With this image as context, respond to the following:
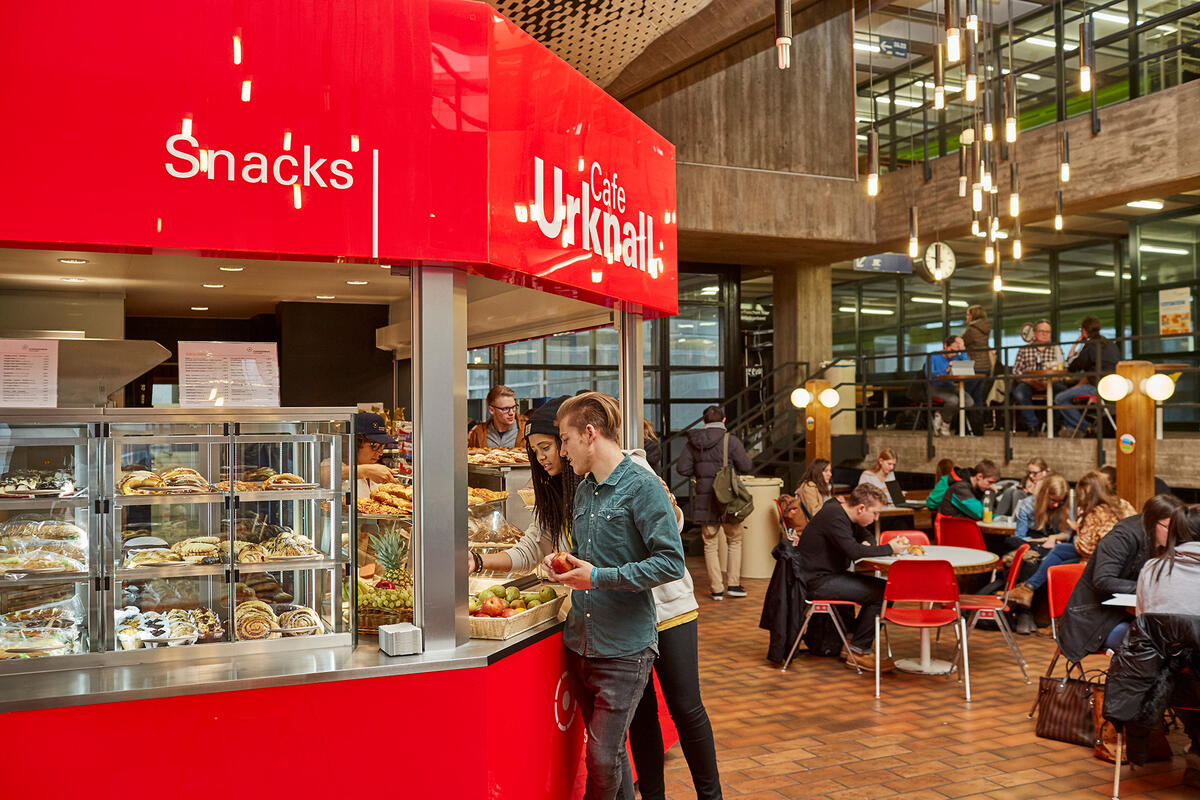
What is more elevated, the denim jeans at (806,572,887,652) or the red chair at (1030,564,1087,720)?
the red chair at (1030,564,1087,720)

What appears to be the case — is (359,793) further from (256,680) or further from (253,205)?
(253,205)

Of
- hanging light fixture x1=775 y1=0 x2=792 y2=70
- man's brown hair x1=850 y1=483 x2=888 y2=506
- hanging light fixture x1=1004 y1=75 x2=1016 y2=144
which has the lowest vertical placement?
man's brown hair x1=850 y1=483 x2=888 y2=506

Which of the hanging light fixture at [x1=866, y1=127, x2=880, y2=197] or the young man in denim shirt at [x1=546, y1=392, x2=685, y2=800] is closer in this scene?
the young man in denim shirt at [x1=546, y1=392, x2=685, y2=800]

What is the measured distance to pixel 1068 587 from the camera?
18.4 ft

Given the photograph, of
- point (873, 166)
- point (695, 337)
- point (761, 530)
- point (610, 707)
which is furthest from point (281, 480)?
point (695, 337)

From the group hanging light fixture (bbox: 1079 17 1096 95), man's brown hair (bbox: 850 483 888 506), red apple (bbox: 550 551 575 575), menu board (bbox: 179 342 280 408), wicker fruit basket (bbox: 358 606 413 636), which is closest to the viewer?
red apple (bbox: 550 551 575 575)

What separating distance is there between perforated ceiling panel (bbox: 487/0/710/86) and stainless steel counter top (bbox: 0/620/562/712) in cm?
378

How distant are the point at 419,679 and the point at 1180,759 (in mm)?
4052

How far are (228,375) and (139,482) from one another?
469 mm

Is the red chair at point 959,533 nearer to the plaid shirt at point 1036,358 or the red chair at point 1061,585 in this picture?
the red chair at point 1061,585

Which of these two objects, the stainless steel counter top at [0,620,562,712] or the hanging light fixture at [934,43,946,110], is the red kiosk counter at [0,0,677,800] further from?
the hanging light fixture at [934,43,946,110]

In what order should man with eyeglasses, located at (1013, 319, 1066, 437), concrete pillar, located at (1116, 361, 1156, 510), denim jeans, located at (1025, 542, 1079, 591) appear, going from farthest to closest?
man with eyeglasses, located at (1013, 319, 1066, 437), concrete pillar, located at (1116, 361, 1156, 510), denim jeans, located at (1025, 542, 1079, 591)

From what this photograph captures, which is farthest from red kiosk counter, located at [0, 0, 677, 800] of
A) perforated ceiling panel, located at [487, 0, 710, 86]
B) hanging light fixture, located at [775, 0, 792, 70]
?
perforated ceiling panel, located at [487, 0, 710, 86]

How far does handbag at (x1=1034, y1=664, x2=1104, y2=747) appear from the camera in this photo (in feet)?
16.8
